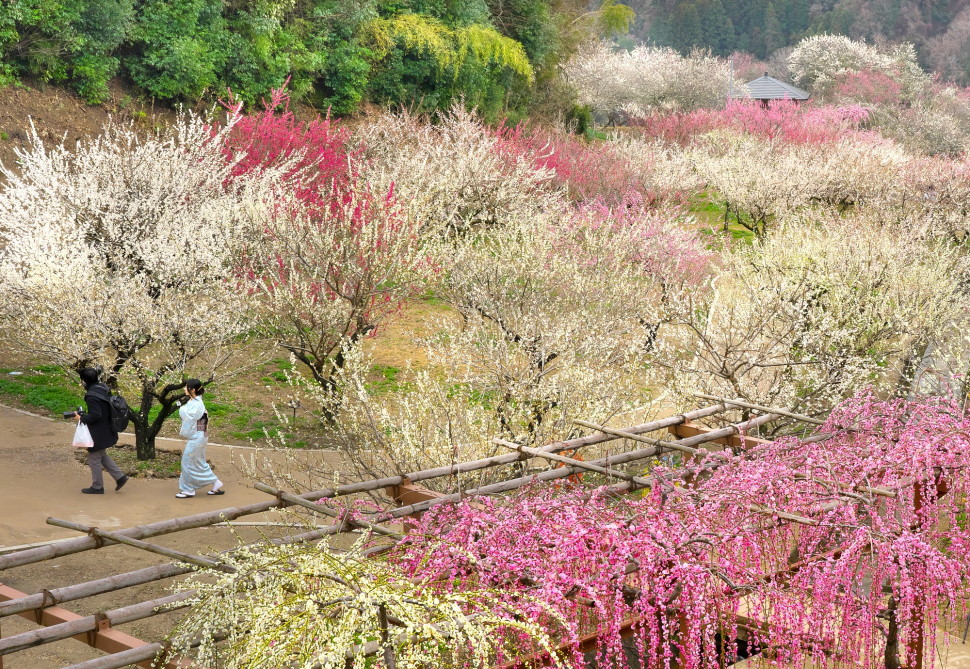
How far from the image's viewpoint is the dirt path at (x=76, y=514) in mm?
9578

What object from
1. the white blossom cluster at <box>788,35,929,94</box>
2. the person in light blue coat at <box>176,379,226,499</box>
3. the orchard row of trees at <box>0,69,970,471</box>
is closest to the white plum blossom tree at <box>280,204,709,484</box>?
the orchard row of trees at <box>0,69,970,471</box>

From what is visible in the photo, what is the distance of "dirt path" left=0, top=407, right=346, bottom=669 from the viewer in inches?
377

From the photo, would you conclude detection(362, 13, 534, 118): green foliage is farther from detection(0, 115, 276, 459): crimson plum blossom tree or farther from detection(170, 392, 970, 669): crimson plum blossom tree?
detection(170, 392, 970, 669): crimson plum blossom tree

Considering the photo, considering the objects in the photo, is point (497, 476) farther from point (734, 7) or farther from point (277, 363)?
point (734, 7)

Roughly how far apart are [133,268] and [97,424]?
4.26 meters

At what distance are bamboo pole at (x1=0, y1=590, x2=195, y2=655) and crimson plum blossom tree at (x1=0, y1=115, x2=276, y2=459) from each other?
294 inches

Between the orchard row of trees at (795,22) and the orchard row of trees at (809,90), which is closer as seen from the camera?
the orchard row of trees at (809,90)

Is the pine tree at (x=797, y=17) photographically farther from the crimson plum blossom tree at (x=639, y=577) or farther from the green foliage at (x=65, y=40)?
the crimson plum blossom tree at (x=639, y=577)

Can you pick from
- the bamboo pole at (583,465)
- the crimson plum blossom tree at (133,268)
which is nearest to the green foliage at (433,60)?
the crimson plum blossom tree at (133,268)

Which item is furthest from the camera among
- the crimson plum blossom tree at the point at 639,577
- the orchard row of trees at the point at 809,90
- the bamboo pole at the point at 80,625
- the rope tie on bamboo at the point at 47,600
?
the orchard row of trees at the point at 809,90

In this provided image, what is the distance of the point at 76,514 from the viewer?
11.9m

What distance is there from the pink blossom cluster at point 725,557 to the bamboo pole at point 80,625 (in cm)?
136

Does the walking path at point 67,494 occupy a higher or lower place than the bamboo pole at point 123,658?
lower

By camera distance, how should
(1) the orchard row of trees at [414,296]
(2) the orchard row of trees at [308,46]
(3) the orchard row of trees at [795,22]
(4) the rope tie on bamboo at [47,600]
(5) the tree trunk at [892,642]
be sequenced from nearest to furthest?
(4) the rope tie on bamboo at [47,600] < (5) the tree trunk at [892,642] < (1) the orchard row of trees at [414,296] < (2) the orchard row of trees at [308,46] < (3) the orchard row of trees at [795,22]
